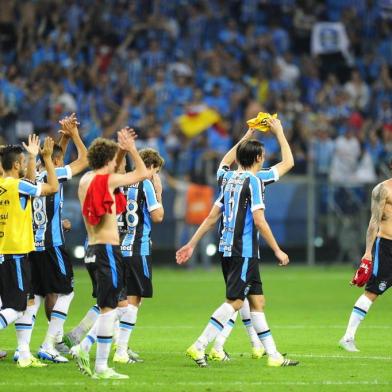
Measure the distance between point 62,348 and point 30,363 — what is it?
4.29ft

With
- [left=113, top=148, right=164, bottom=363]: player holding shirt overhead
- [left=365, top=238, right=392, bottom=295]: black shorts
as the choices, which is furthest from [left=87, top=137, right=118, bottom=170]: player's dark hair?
[left=365, top=238, right=392, bottom=295]: black shorts

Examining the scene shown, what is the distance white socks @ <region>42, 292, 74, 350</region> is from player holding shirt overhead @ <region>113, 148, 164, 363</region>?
68 cm

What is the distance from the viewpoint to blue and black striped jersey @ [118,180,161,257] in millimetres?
12375

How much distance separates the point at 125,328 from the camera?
39.9 ft

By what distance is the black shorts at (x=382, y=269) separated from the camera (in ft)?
44.5

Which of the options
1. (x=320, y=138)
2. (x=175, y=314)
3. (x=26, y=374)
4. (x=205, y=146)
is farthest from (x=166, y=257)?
(x=26, y=374)

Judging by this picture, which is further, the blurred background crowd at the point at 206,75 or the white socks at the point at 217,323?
the blurred background crowd at the point at 206,75

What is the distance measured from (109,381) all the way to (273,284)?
13.2 meters

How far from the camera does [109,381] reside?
1041 cm

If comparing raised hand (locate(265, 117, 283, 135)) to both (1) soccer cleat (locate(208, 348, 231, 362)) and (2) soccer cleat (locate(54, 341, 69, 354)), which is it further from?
(2) soccer cleat (locate(54, 341, 69, 354))

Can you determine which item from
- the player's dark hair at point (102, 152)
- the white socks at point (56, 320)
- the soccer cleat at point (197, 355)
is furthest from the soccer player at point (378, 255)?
the player's dark hair at point (102, 152)

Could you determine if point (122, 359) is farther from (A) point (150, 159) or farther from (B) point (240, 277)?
(A) point (150, 159)

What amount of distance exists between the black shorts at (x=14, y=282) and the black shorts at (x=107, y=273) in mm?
1048

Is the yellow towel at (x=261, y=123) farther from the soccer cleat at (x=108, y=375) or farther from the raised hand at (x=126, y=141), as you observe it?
the soccer cleat at (x=108, y=375)
